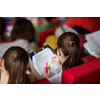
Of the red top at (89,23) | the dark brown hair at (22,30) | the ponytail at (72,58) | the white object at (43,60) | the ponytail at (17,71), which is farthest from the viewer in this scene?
the red top at (89,23)

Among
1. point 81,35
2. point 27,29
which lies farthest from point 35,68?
point 81,35

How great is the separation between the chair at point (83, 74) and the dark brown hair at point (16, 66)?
33 cm

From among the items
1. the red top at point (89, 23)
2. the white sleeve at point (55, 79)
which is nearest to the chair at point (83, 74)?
the white sleeve at point (55, 79)

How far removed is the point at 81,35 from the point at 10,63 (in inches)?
51.7

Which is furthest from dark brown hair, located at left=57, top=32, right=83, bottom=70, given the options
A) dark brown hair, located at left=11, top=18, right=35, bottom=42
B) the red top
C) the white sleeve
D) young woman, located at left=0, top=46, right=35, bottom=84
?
the red top

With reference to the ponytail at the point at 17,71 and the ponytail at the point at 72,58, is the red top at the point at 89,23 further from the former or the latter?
the ponytail at the point at 17,71

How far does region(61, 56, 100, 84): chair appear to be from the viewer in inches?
44.6

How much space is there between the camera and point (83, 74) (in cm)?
116

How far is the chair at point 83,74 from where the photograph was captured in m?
1.13

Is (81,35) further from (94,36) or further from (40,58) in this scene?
(40,58)

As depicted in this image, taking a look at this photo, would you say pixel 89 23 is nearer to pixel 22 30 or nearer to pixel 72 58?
pixel 22 30

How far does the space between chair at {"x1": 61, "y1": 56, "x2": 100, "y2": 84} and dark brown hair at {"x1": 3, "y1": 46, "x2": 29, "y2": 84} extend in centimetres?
33

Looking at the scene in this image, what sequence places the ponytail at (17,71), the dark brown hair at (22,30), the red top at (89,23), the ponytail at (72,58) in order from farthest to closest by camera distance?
the red top at (89,23)
the dark brown hair at (22,30)
the ponytail at (72,58)
the ponytail at (17,71)

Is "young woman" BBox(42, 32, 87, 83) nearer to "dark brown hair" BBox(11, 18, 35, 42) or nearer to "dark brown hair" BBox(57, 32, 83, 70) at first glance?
"dark brown hair" BBox(57, 32, 83, 70)
